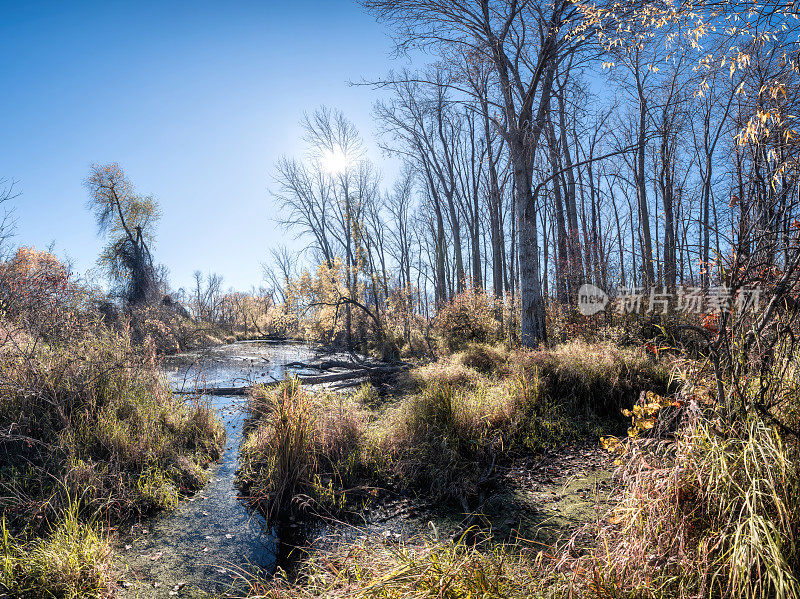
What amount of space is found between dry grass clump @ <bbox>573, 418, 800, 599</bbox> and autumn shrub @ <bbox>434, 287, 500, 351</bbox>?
888cm

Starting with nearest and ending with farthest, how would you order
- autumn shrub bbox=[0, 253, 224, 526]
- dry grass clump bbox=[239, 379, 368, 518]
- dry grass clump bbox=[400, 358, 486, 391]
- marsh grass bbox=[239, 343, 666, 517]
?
autumn shrub bbox=[0, 253, 224, 526]
dry grass clump bbox=[239, 379, 368, 518]
marsh grass bbox=[239, 343, 666, 517]
dry grass clump bbox=[400, 358, 486, 391]

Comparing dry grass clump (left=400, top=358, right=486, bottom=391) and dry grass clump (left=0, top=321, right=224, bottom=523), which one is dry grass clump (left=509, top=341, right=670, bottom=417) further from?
dry grass clump (left=0, top=321, right=224, bottom=523)

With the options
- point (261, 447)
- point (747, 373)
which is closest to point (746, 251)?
point (747, 373)

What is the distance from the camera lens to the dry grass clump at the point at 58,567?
2.90 metres

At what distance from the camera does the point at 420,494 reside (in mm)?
4680

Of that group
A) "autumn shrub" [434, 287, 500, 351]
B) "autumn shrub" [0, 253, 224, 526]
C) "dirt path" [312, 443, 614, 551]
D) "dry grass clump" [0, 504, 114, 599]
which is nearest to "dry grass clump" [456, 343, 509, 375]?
"autumn shrub" [434, 287, 500, 351]

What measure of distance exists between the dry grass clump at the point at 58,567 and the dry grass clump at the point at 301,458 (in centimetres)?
160

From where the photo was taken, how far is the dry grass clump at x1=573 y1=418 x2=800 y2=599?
5.70 ft

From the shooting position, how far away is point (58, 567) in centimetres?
297

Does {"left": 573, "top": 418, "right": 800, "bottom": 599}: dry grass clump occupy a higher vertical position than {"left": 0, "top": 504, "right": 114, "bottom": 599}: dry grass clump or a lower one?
higher

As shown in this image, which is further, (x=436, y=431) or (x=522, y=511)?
(x=436, y=431)

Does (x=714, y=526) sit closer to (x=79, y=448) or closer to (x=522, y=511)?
(x=522, y=511)

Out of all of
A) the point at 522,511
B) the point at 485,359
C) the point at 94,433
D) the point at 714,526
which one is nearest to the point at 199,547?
the point at 94,433

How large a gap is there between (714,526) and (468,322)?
9.80m
